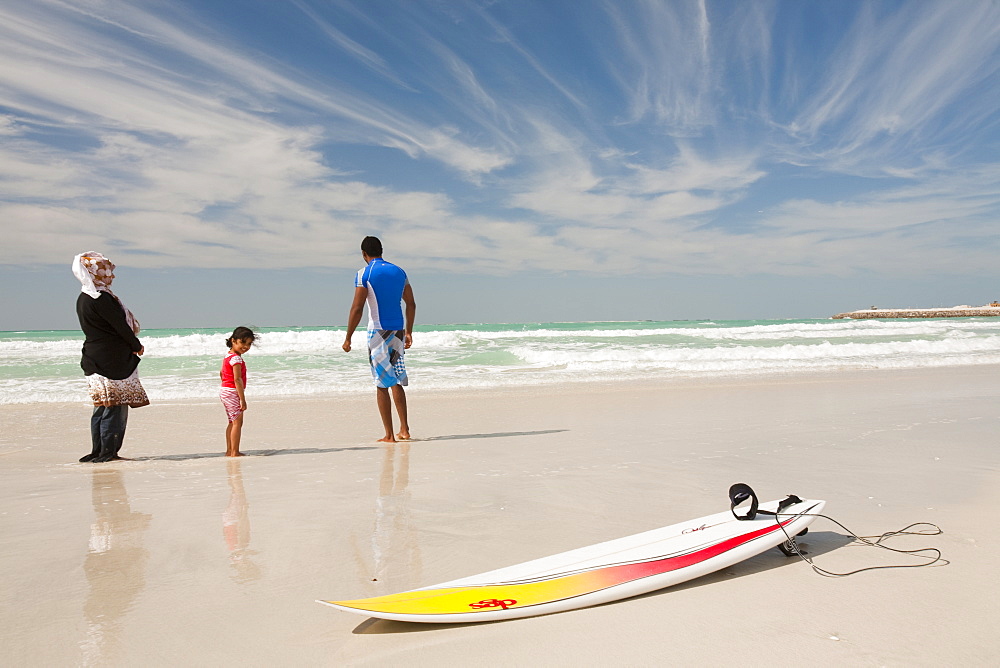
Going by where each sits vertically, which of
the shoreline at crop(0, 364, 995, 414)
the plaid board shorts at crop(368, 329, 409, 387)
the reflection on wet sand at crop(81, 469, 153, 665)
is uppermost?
the plaid board shorts at crop(368, 329, 409, 387)

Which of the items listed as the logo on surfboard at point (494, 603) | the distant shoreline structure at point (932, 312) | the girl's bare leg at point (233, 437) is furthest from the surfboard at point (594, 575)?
the distant shoreline structure at point (932, 312)

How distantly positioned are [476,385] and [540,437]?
5.09 metres

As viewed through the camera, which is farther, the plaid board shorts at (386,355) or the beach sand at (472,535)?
the plaid board shorts at (386,355)

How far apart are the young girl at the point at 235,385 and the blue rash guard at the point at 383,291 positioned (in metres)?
1.07

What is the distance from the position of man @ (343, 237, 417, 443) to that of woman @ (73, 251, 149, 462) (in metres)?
1.78

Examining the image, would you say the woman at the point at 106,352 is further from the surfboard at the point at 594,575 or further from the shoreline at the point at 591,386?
the shoreline at the point at 591,386

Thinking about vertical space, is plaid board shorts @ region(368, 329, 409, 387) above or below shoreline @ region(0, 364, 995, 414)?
above

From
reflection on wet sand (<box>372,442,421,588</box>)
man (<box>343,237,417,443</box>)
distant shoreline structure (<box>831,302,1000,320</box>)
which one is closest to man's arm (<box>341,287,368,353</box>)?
man (<box>343,237,417,443</box>)

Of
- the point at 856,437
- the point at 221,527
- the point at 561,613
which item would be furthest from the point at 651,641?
the point at 856,437

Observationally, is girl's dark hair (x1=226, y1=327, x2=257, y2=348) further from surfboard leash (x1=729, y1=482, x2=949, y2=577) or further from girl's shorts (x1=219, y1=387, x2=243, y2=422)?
surfboard leash (x1=729, y1=482, x2=949, y2=577)

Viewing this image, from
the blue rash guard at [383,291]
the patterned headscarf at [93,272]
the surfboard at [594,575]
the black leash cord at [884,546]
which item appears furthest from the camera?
the blue rash guard at [383,291]

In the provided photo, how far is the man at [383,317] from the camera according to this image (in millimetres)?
5695

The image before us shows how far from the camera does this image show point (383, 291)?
574 centimetres

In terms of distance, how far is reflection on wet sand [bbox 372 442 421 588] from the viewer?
2592 millimetres
